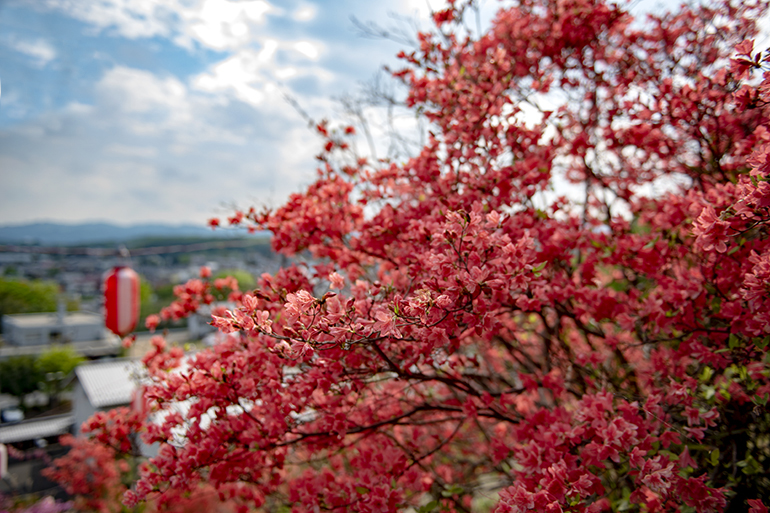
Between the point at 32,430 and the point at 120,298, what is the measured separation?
16583mm

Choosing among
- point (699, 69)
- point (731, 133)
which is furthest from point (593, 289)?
point (699, 69)

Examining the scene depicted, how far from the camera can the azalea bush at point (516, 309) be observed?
1.48 meters

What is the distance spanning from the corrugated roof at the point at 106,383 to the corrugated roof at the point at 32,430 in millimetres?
3248

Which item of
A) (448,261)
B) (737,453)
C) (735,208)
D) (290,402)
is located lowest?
(737,453)

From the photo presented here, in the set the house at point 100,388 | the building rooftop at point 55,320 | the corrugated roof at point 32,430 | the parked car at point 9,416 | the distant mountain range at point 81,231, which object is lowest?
the parked car at point 9,416

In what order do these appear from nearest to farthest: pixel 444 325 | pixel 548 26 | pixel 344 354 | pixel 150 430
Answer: pixel 444 325
pixel 344 354
pixel 150 430
pixel 548 26

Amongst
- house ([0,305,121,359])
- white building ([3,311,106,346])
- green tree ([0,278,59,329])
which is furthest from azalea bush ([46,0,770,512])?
green tree ([0,278,59,329])

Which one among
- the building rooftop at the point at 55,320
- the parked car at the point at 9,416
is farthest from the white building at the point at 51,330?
the parked car at the point at 9,416

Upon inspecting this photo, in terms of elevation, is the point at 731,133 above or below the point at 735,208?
above

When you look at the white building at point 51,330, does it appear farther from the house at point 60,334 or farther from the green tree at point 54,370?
the green tree at point 54,370

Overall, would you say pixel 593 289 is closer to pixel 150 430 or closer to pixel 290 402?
pixel 290 402

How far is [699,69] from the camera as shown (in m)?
2.92

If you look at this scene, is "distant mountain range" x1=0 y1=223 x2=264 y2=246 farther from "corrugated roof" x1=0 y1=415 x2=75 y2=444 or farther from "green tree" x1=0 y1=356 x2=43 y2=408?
"corrugated roof" x1=0 y1=415 x2=75 y2=444

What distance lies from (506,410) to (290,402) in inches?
47.9
